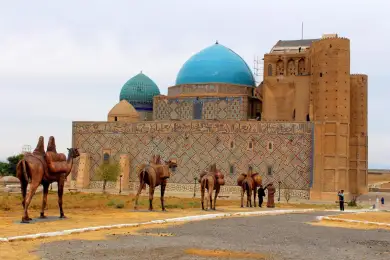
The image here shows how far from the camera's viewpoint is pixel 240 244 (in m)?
11.4

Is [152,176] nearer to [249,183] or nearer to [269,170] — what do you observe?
[249,183]

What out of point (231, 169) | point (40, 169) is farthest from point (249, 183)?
point (231, 169)

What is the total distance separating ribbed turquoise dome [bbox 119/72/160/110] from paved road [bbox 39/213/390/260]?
43085 millimetres

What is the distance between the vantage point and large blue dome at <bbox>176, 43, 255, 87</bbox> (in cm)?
5181

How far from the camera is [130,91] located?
58500mm

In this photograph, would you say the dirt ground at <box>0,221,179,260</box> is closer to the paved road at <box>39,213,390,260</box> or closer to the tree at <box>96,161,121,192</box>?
the paved road at <box>39,213,390,260</box>

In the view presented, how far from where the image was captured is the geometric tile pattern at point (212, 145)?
44.4 meters

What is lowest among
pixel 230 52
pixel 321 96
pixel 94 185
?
pixel 94 185

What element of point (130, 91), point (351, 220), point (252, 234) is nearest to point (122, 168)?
point (130, 91)

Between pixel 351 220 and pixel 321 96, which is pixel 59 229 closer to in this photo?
pixel 351 220

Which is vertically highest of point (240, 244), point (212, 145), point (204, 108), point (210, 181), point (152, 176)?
point (204, 108)

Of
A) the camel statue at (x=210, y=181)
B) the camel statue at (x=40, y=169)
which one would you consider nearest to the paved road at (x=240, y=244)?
the camel statue at (x=40, y=169)

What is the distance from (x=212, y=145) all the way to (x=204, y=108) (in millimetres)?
4859

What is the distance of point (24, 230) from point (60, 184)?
12.7ft
